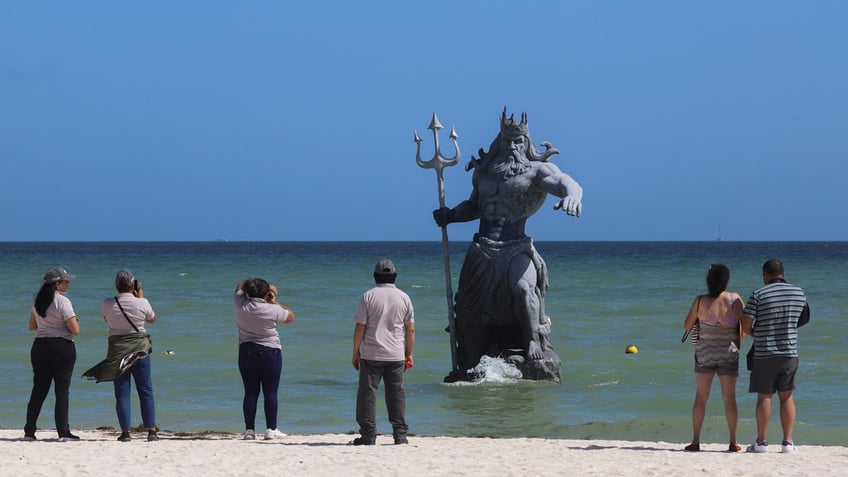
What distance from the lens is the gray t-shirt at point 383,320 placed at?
27.1 feet

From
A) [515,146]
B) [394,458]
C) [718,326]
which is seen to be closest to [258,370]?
[394,458]

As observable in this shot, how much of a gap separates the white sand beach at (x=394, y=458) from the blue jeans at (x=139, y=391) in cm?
18

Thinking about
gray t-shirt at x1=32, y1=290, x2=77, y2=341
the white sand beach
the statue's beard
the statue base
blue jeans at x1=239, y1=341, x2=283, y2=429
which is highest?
the statue's beard

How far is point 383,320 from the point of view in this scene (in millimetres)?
8273

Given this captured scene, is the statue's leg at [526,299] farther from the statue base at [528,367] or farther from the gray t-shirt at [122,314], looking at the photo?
the gray t-shirt at [122,314]

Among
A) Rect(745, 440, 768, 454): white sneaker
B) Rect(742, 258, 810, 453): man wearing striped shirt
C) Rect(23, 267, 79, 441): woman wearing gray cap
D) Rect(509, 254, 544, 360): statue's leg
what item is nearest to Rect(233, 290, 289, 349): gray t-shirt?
Rect(23, 267, 79, 441): woman wearing gray cap

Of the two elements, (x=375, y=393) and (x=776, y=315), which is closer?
(x=776, y=315)

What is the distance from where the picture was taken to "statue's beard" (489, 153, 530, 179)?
38.8 ft

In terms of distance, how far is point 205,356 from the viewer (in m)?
17.0

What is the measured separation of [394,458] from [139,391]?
76.3 inches

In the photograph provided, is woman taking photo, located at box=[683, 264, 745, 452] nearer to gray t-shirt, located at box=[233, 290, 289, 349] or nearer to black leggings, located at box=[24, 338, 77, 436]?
gray t-shirt, located at box=[233, 290, 289, 349]

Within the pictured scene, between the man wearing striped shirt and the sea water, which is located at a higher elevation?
the man wearing striped shirt

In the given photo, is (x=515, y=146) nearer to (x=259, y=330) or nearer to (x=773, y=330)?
(x=259, y=330)

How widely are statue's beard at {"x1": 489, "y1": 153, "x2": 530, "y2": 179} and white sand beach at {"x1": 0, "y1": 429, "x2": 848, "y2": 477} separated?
3.27 metres
